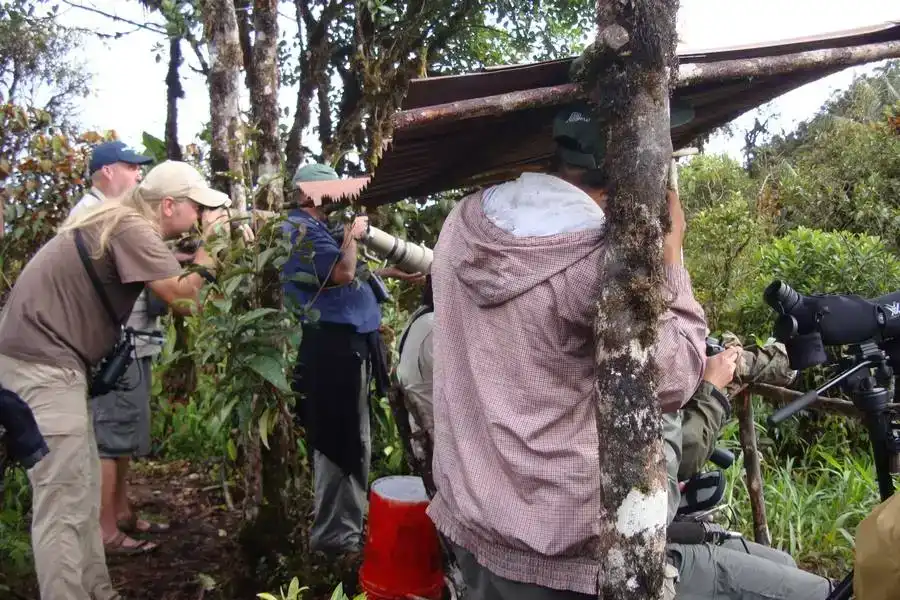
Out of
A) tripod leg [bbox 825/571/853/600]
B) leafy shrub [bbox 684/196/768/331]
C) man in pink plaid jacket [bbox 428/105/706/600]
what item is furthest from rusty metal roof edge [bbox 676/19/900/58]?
leafy shrub [bbox 684/196/768/331]

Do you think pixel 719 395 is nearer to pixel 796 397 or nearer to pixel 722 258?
pixel 796 397

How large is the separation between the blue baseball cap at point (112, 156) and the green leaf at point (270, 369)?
1.92 m

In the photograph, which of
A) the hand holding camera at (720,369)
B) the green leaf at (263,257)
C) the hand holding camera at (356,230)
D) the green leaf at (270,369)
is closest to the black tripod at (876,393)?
the hand holding camera at (720,369)

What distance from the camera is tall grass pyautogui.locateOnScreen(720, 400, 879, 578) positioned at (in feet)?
13.0

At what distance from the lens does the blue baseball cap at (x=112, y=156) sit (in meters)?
4.40

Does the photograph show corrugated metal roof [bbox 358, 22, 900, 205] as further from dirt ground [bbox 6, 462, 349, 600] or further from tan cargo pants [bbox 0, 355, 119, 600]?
dirt ground [bbox 6, 462, 349, 600]

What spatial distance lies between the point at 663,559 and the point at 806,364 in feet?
2.52

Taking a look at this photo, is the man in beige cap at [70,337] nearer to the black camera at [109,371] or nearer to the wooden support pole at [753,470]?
the black camera at [109,371]

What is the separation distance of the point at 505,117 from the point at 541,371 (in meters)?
0.56

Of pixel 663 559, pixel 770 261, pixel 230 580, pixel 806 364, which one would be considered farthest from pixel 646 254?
pixel 770 261

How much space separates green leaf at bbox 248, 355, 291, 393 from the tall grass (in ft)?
7.67

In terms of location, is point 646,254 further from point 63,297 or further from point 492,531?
point 63,297

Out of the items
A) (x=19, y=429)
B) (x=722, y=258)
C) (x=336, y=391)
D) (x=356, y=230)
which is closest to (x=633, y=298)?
(x=19, y=429)

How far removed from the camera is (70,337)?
10.1ft
